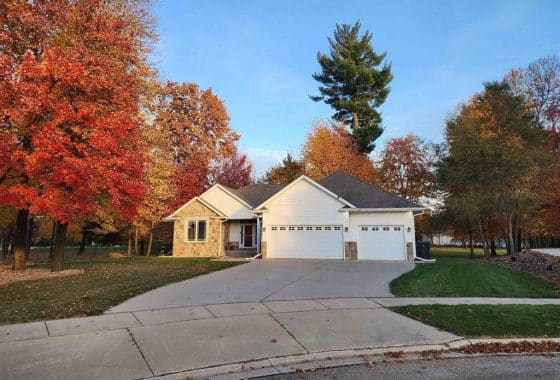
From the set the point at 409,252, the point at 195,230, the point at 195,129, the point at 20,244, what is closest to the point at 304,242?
the point at 409,252

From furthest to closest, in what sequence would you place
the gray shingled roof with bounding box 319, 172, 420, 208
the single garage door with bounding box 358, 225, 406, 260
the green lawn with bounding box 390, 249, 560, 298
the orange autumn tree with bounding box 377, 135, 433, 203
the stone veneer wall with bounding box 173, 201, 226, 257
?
the orange autumn tree with bounding box 377, 135, 433, 203 < the stone veneer wall with bounding box 173, 201, 226, 257 < the gray shingled roof with bounding box 319, 172, 420, 208 < the single garage door with bounding box 358, 225, 406, 260 < the green lawn with bounding box 390, 249, 560, 298

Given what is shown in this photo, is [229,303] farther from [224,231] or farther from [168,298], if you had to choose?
[224,231]

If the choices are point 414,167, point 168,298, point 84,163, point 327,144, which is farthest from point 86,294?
point 414,167

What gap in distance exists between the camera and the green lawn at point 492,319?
6.76 meters

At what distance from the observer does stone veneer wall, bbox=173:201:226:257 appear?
2594 cm

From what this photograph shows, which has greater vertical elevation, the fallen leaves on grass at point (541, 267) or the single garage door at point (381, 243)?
the single garage door at point (381, 243)

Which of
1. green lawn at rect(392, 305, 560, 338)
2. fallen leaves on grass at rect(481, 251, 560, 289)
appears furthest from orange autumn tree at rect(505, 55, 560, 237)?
Result: green lawn at rect(392, 305, 560, 338)

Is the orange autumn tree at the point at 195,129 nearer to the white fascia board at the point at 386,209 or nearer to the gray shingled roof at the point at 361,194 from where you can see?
the gray shingled roof at the point at 361,194

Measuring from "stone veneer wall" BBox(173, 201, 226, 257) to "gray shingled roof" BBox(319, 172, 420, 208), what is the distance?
8.16 metres

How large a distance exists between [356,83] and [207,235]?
22.8 meters

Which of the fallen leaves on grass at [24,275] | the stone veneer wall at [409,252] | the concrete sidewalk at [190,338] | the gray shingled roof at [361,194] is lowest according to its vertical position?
the concrete sidewalk at [190,338]

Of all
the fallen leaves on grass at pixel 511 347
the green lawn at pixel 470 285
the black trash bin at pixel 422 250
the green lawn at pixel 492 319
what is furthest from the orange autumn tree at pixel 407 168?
the fallen leaves on grass at pixel 511 347

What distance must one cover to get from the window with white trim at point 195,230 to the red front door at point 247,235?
3011 millimetres

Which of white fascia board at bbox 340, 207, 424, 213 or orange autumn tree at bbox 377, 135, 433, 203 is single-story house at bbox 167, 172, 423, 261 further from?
orange autumn tree at bbox 377, 135, 433, 203
